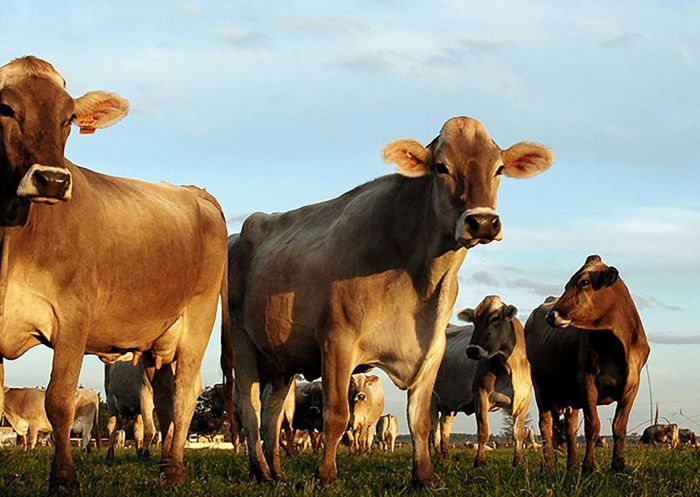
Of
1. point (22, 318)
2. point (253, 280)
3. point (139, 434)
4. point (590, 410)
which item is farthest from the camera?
point (139, 434)

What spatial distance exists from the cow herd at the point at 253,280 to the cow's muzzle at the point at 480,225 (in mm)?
12

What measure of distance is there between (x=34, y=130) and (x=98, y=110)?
1308 millimetres

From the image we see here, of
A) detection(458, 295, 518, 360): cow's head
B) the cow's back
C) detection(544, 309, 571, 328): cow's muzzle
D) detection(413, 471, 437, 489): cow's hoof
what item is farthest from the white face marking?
the cow's back

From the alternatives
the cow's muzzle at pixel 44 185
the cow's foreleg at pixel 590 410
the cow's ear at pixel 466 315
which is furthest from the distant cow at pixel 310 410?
the cow's muzzle at pixel 44 185

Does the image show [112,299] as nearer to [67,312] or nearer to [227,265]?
[67,312]

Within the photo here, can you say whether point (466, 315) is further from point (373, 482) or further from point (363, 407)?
point (363, 407)

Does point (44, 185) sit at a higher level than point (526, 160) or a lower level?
lower

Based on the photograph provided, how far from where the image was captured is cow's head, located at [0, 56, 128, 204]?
7.15 m

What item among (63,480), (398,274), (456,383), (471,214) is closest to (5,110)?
(63,480)

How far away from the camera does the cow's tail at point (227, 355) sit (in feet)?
35.2

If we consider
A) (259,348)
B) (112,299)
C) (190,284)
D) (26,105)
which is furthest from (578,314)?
(26,105)

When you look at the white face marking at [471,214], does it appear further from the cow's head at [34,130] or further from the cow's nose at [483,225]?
the cow's head at [34,130]

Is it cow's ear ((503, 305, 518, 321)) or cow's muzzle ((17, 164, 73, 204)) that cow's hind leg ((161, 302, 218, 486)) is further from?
cow's ear ((503, 305, 518, 321))

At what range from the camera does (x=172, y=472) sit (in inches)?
376
